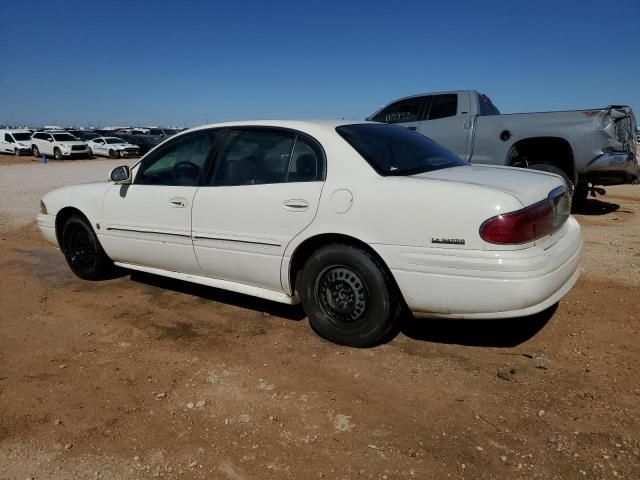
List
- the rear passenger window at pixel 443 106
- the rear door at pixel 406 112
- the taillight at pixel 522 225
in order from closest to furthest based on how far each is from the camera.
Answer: the taillight at pixel 522 225
the rear passenger window at pixel 443 106
the rear door at pixel 406 112

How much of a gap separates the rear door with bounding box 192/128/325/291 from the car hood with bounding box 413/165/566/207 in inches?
31.2

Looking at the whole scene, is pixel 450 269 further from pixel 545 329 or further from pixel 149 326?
pixel 149 326

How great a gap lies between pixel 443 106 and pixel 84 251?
6.30 meters

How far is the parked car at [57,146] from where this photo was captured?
28.9 m

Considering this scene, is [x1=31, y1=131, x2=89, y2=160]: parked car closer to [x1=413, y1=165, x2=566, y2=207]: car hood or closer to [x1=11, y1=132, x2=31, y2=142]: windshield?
[x1=11, y1=132, x2=31, y2=142]: windshield

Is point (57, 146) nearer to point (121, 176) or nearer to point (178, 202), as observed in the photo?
point (121, 176)

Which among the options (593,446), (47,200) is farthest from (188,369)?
(47,200)

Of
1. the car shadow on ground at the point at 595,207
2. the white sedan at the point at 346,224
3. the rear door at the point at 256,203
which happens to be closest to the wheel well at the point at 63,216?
the white sedan at the point at 346,224

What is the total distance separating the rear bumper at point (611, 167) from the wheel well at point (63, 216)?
21.6 ft

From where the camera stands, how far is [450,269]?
2.85 metres

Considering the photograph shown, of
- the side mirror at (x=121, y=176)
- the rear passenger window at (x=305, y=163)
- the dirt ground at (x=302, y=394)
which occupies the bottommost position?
the dirt ground at (x=302, y=394)

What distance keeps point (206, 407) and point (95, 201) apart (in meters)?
2.75

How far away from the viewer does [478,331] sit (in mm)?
3625

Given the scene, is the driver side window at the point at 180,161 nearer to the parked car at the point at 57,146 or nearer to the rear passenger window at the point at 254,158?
the rear passenger window at the point at 254,158
